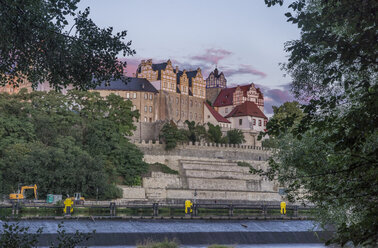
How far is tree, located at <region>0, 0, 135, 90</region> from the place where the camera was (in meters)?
10.5

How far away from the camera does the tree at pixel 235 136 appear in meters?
76.8

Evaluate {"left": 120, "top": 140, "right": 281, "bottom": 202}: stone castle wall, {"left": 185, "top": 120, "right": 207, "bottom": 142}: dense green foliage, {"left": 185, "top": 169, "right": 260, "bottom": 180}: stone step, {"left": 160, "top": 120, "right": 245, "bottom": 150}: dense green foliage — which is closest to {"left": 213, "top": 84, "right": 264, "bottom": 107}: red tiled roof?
{"left": 160, "top": 120, "right": 245, "bottom": 150}: dense green foliage

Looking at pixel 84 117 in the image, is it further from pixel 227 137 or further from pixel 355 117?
pixel 355 117

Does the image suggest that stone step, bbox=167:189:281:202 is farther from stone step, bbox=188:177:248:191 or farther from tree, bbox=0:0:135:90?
tree, bbox=0:0:135:90

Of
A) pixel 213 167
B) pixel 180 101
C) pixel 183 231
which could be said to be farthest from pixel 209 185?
pixel 183 231

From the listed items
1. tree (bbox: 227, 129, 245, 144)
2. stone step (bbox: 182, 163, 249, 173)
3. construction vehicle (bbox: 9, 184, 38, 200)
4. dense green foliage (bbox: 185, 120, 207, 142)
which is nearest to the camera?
construction vehicle (bbox: 9, 184, 38, 200)

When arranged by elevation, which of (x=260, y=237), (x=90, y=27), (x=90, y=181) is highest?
(x=90, y=27)

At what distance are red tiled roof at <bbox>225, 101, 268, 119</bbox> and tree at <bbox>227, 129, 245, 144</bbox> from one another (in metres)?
6.54

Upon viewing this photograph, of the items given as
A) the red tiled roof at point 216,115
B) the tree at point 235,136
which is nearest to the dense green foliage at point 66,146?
the tree at point 235,136

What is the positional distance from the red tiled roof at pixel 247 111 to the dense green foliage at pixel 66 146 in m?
26.6

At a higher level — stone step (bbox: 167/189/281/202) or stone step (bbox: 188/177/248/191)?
stone step (bbox: 188/177/248/191)

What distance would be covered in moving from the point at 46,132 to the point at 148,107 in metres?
29.1

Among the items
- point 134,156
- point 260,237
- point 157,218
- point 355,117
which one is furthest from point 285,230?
point 355,117

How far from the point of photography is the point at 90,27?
11680mm
